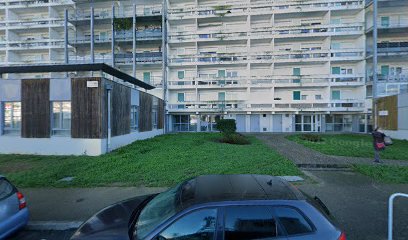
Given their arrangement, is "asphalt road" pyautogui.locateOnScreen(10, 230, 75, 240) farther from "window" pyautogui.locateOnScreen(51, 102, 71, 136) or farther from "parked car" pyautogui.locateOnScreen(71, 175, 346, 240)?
"window" pyautogui.locateOnScreen(51, 102, 71, 136)

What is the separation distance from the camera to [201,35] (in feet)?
85.3

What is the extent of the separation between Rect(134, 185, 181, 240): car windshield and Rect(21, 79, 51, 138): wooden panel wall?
414 inches

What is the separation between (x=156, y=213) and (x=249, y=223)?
106 centimetres

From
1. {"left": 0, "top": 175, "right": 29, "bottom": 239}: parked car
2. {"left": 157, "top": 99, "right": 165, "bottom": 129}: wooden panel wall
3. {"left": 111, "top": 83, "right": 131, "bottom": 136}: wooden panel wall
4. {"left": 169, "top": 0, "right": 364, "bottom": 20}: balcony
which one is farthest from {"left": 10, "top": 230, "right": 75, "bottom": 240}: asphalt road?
{"left": 169, "top": 0, "right": 364, "bottom": 20}: balcony

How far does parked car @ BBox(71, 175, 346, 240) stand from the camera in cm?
214

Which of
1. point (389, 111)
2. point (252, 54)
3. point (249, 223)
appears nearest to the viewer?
point (249, 223)

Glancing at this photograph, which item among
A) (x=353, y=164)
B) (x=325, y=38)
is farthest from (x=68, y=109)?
(x=325, y=38)

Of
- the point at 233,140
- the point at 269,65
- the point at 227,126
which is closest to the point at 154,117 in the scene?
the point at 227,126

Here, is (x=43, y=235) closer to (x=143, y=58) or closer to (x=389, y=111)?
(x=389, y=111)

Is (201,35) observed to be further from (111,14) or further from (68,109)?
(68,109)

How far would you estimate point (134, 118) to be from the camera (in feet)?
48.7

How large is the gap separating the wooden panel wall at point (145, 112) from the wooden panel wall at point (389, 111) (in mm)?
19514

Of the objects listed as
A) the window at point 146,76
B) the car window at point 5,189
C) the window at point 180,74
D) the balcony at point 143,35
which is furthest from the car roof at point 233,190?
the balcony at point 143,35

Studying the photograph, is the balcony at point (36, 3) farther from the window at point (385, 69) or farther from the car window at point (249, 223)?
the window at point (385, 69)
